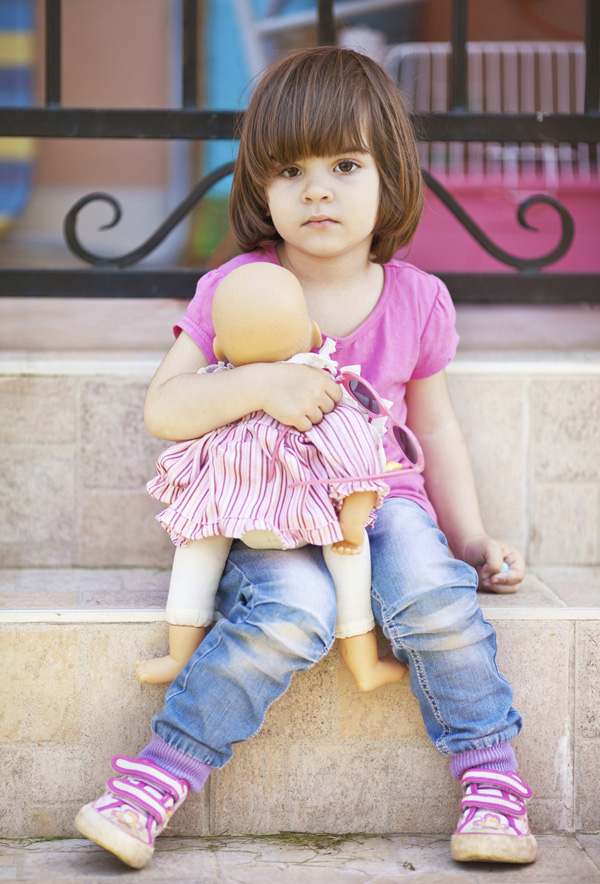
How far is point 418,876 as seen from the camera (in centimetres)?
142

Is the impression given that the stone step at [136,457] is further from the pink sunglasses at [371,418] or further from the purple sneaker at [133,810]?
the purple sneaker at [133,810]

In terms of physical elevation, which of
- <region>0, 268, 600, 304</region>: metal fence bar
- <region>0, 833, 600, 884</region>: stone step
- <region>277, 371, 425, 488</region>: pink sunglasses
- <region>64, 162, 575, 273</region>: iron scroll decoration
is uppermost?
<region>64, 162, 575, 273</region>: iron scroll decoration

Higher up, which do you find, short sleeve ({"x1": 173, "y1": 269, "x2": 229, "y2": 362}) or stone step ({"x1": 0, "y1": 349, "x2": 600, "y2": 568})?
short sleeve ({"x1": 173, "y1": 269, "x2": 229, "y2": 362})

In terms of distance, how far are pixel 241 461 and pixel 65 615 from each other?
392 mm

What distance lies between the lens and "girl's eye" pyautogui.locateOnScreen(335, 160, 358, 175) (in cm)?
160

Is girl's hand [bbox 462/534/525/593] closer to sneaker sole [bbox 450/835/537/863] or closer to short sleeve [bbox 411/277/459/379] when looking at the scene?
short sleeve [bbox 411/277/459/379]

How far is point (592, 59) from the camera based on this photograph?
6.83 feet

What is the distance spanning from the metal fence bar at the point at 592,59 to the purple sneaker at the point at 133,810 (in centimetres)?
159

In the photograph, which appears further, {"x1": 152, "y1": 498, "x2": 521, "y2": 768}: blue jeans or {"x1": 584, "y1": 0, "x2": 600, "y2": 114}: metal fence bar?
{"x1": 584, "y1": 0, "x2": 600, "y2": 114}: metal fence bar

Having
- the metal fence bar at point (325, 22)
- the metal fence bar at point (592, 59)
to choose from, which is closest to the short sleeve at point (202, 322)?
the metal fence bar at point (325, 22)

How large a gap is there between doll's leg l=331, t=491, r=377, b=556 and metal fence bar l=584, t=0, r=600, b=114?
1.13m

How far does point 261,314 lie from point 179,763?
662 mm

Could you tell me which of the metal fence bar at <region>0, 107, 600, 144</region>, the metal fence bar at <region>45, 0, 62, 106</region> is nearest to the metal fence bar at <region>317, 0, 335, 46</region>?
the metal fence bar at <region>0, 107, 600, 144</region>

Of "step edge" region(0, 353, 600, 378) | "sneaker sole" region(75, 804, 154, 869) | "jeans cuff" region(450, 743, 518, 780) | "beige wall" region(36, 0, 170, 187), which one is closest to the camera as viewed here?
"sneaker sole" region(75, 804, 154, 869)
